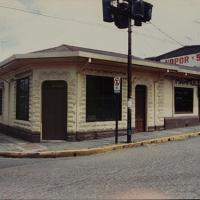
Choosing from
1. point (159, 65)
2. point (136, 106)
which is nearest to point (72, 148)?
point (136, 106)

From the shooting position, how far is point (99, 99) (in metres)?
16.2

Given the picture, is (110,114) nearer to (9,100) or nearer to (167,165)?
(9,100)

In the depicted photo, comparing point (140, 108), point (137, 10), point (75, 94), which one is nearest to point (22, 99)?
point (75, 94)

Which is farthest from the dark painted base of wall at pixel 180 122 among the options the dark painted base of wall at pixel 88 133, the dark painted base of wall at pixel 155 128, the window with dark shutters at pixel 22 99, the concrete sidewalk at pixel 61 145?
the window with dark shutters at pixel 22 99

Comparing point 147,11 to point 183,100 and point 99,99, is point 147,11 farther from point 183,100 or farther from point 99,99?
point 183,100

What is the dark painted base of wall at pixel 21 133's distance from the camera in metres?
15.4

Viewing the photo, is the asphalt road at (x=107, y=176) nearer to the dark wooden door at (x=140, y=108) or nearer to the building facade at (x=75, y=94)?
the building facade at (x=75, y=94)

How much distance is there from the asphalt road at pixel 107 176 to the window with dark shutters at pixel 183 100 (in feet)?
28.2

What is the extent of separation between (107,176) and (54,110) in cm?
767

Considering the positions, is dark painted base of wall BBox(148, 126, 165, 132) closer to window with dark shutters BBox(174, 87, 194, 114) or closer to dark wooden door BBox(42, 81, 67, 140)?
window with dark shutters BBox(174, 87, 194, 114)

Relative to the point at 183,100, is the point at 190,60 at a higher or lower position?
higher

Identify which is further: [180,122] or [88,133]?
[180,122]

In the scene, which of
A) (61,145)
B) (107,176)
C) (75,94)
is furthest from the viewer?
(75,94)

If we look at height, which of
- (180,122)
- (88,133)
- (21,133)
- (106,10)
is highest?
(106,10)
